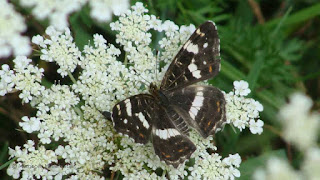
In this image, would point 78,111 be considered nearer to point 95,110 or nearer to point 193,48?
point 95,110

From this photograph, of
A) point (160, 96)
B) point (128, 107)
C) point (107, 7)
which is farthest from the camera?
point (107, 7)

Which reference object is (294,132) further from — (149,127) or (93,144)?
(93,144)

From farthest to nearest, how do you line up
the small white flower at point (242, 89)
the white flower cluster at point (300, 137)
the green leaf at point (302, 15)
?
the green leaf at point (302, 15), the small white flower at point (242, 89), the white flower cluster at point (300, 137)

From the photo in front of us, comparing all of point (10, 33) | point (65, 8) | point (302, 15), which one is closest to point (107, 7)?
point (65, 8)

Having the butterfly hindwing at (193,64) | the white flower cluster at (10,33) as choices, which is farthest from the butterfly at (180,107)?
the white flower cluster at (10,33)

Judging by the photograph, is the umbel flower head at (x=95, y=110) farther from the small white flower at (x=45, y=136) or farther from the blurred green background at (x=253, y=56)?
the blurred green background at (x=253, y=56)

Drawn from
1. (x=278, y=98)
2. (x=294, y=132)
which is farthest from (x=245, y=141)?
(x=294, y=132)
